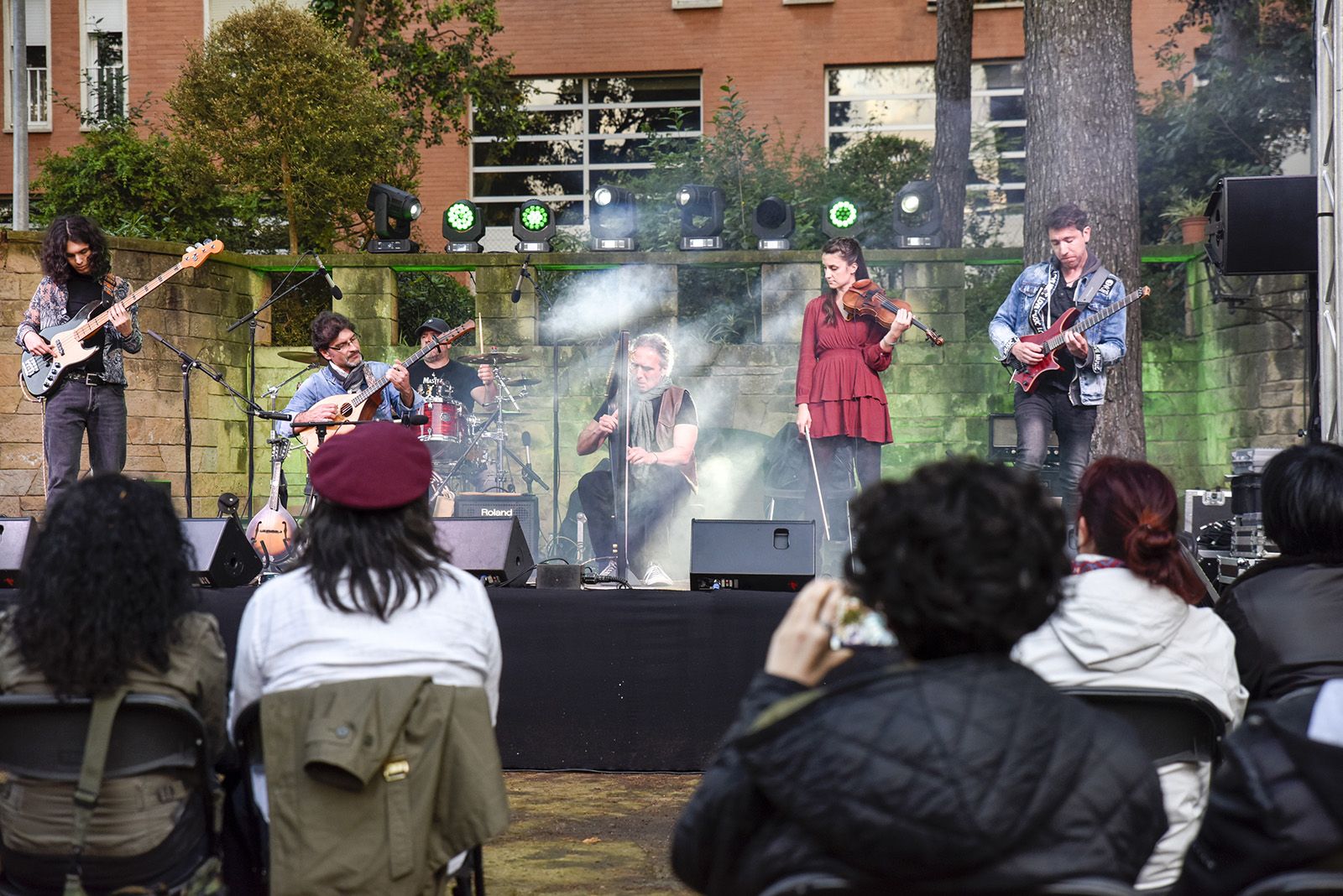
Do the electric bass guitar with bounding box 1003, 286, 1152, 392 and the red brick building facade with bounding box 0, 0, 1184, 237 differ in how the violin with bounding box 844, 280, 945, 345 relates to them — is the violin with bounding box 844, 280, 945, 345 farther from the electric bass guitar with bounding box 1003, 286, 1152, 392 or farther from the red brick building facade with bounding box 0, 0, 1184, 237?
the red brick building facade with bounding box 0, 0, 1184, 237

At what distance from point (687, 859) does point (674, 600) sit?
3.00 m

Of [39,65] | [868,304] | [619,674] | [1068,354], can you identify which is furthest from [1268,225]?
[39,65]

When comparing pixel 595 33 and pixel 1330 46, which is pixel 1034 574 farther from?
pixel 595 33

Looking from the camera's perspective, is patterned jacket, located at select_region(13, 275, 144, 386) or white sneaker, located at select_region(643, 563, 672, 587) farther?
white sneaker, located at select_region(643, 563, 672, 587)

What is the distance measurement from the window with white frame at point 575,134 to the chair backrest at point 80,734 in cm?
1513

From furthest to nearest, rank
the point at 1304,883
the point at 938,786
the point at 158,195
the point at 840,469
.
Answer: the point at 158,195 < the point at 840,469 < the point at 1304,883 < the point at 938,786

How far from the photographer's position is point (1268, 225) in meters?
6.86

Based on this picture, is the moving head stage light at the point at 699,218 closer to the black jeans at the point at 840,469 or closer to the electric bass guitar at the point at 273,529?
the black jeans at the point at 840,469

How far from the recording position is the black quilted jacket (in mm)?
1483

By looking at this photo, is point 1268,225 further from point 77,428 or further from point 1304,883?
point 1304,883

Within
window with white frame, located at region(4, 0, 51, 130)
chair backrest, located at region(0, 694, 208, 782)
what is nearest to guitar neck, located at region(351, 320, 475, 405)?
chair backrest, located at region(0, 694, 208, 782)

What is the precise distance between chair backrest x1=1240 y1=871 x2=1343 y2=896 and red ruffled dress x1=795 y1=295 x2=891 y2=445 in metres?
5.24

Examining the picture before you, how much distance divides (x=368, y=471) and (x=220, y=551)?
2.53 meters

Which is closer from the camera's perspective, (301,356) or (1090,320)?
(1090,320)
